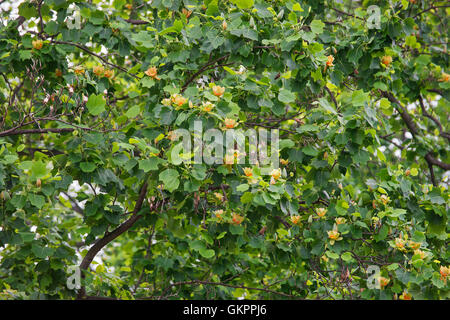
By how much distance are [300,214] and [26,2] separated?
271 centimetres

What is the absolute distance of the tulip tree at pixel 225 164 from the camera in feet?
12.5

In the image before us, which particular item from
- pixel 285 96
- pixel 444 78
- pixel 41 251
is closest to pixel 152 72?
pixel 285 96

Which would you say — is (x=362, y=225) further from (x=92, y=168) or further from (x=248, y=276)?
(x=92, y=168)

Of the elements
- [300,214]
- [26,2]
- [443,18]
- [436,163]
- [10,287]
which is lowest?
[10,287]

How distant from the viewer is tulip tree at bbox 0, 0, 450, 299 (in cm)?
380

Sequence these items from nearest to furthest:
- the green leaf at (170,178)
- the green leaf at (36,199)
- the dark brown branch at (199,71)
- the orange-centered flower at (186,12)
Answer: the green leaf at (170,178) → the green leaf at (36,199) → the dark brown branch at (199,71) → the orange-centered flower at (186,12)

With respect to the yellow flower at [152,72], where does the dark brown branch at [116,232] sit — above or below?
below

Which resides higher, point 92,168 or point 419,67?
point 419,67

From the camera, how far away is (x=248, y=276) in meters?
5.22

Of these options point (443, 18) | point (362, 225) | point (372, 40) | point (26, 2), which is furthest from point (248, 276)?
point (443, 18)

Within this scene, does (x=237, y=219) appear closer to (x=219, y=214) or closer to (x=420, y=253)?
(x=219, y=214)

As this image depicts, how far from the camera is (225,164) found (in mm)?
3643

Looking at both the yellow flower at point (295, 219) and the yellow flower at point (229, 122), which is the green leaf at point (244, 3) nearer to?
the yellow flower at point (229, 122)

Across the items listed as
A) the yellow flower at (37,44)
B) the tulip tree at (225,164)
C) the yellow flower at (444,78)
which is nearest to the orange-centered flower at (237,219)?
the tulip tree at (225,164)
